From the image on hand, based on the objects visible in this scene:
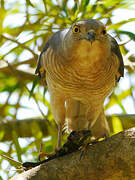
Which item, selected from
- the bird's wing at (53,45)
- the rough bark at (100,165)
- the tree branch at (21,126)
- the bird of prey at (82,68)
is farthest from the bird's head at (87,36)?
the tree branch at (21,126)

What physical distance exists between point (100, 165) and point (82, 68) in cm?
88

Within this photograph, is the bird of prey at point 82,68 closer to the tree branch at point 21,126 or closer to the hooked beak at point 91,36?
the hooked beak at point 91,36

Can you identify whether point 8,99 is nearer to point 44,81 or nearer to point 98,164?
point 44,81

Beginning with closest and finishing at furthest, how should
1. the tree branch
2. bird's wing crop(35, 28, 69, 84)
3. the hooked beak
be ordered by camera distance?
the hooked beak < bird's wing crop(35, 28, 69, 84) < the tree branch

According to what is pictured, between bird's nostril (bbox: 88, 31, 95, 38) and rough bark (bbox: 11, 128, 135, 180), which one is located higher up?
bird's nostril (bbox: 88, 31, 95, 38)

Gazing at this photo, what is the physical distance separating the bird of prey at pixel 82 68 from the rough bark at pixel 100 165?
0.71 m

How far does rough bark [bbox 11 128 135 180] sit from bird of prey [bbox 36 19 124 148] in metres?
0.71

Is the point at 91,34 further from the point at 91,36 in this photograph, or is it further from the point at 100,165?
the point at 100,165

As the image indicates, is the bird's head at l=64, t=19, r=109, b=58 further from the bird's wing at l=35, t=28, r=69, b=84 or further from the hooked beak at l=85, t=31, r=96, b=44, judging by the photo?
the bird's wing at l=35, t=28, r=69, b=84

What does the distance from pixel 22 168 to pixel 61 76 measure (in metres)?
0.88

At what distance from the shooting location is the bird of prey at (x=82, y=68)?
104 inches

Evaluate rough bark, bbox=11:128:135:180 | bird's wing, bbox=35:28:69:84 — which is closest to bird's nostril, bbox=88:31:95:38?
bird's wing, bbox=35:28:69:84

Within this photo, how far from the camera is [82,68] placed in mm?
2779

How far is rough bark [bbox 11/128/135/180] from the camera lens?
219 centimetres
